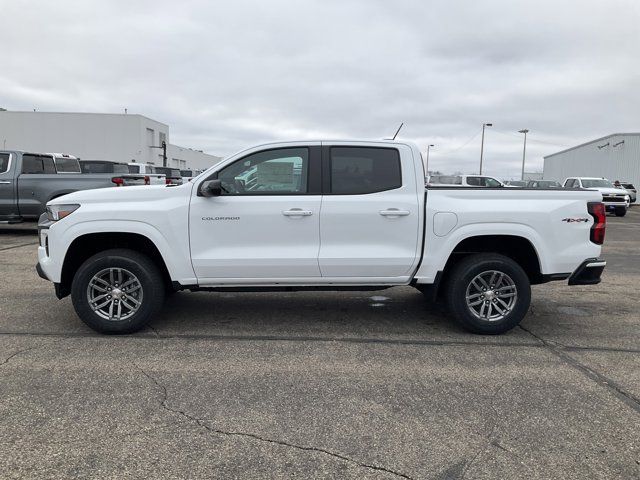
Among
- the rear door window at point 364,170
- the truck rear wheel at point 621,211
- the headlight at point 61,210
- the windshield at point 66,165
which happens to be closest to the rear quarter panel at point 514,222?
the rear door window at point 364,170

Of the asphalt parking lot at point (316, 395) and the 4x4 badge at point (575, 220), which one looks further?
the 4x4 badge at point (575, 220)

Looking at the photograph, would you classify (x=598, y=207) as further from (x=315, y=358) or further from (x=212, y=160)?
(x=212, y=160)

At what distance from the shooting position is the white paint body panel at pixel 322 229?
16.3 feet

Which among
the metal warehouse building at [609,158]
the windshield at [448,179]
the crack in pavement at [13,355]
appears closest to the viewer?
the crack in pavement at [13,355]

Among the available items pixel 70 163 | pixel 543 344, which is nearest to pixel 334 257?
pixel 543 344

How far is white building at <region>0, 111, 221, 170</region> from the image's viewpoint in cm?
5653

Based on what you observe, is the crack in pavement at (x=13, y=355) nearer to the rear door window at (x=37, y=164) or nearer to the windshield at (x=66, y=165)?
the rear door window at (x=37, y=164)

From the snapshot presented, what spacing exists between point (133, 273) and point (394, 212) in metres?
2.58

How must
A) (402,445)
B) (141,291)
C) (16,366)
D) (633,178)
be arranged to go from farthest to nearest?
(633,178) < (141,291) < (16,366) < (402,445)

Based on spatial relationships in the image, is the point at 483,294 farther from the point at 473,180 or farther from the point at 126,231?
the point at 473,180

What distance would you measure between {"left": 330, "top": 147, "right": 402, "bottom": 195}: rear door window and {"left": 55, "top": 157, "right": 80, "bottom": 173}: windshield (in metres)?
11.4

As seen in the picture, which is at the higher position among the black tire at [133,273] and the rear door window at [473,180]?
the rear door window at [473,180]

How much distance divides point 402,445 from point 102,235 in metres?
3.51

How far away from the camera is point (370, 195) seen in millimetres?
5090
